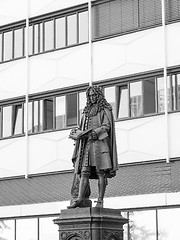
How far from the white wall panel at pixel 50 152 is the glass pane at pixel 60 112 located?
45 cm

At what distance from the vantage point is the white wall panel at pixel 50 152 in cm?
2947

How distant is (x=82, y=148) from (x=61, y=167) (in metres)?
15.2

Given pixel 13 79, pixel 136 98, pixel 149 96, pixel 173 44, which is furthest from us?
pixel 13 79

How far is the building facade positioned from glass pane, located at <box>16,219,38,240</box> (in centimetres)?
4

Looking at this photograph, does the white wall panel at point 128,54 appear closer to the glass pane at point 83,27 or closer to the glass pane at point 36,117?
the glass pane at point 83,27

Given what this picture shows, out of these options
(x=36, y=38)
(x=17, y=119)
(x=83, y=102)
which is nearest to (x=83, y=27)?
→ (x=36, y=38)

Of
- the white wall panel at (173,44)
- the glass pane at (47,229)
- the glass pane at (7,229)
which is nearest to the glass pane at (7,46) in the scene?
the glass pane at (7,229)

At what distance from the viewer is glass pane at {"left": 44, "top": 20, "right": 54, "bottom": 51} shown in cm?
3136

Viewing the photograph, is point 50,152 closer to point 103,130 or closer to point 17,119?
point 17,119

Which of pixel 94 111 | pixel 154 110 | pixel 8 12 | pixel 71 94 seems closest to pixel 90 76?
pixel 71 94

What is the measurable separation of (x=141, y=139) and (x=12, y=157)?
6737mm

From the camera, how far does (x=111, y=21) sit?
29406mm

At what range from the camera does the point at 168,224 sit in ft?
86.5

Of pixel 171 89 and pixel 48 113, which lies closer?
pixel 171 89
